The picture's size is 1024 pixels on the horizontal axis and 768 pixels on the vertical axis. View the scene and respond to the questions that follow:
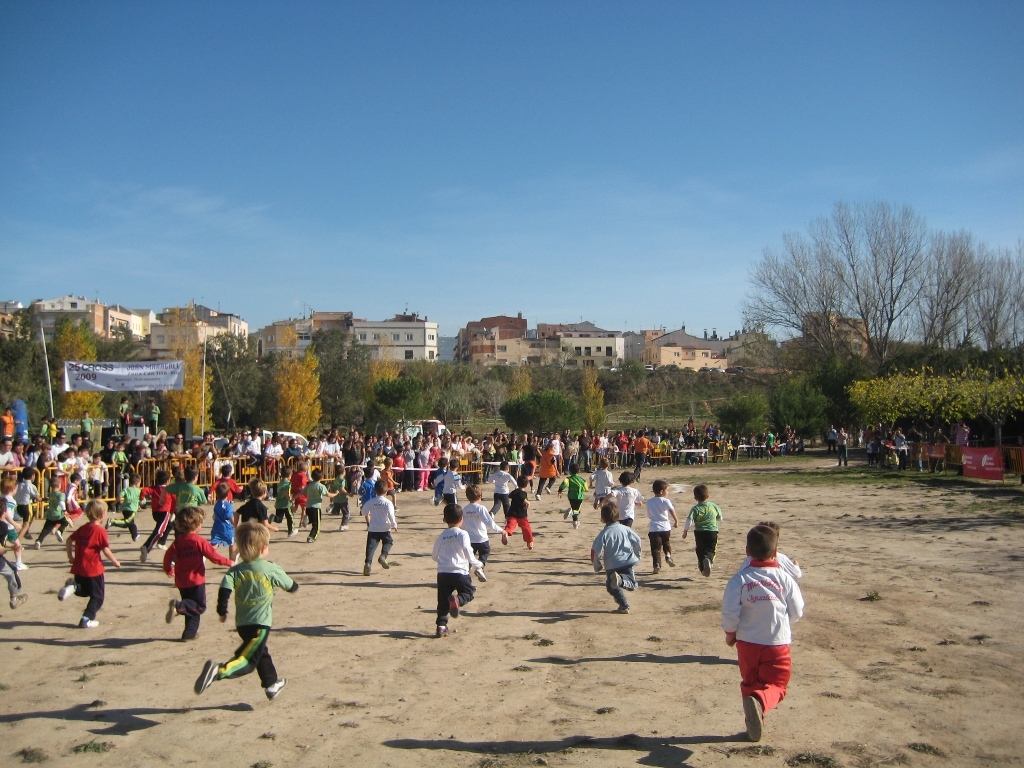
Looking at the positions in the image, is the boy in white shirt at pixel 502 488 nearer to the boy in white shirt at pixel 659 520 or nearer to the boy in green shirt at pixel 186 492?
the boy in white shirt at pixel 659 520

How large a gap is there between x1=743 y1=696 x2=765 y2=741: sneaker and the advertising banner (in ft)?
73.5

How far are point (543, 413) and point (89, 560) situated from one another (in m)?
35.2

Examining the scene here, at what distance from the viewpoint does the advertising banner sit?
2486 centimetres

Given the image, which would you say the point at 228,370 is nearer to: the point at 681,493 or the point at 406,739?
the point at 681,493

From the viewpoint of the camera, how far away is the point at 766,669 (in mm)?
5938

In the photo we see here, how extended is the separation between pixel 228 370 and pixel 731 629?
52954 millimetres

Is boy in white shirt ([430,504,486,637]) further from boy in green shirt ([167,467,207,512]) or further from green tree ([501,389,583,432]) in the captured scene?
green tree ([501,389,583,432])

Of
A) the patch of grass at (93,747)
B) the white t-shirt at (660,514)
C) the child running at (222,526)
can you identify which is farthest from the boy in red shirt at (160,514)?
the patch of grass at (93,747)

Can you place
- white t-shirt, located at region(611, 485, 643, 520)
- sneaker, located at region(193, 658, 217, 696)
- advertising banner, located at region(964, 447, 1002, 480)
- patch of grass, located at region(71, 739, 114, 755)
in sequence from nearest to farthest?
patch of grass, located at region(71, 739, 114, 755)
sneaker, located at region(193, 658, 217, 696)
white t-shirt, located at region(611, 485, 643, 520)
advertising banner, located at region(964, 447, 1002, 480)

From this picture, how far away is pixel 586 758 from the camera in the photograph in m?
5.84

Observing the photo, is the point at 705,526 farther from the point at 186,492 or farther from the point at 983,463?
the point at 983,463

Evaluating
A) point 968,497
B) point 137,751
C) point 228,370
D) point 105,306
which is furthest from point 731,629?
point 105,306

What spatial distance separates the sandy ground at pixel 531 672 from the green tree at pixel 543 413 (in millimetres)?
30474

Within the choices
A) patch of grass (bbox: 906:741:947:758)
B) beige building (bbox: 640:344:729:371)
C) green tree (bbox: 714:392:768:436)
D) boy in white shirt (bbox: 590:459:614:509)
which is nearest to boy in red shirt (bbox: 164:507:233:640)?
patch of grass (bbox: 906:741:947:758)
